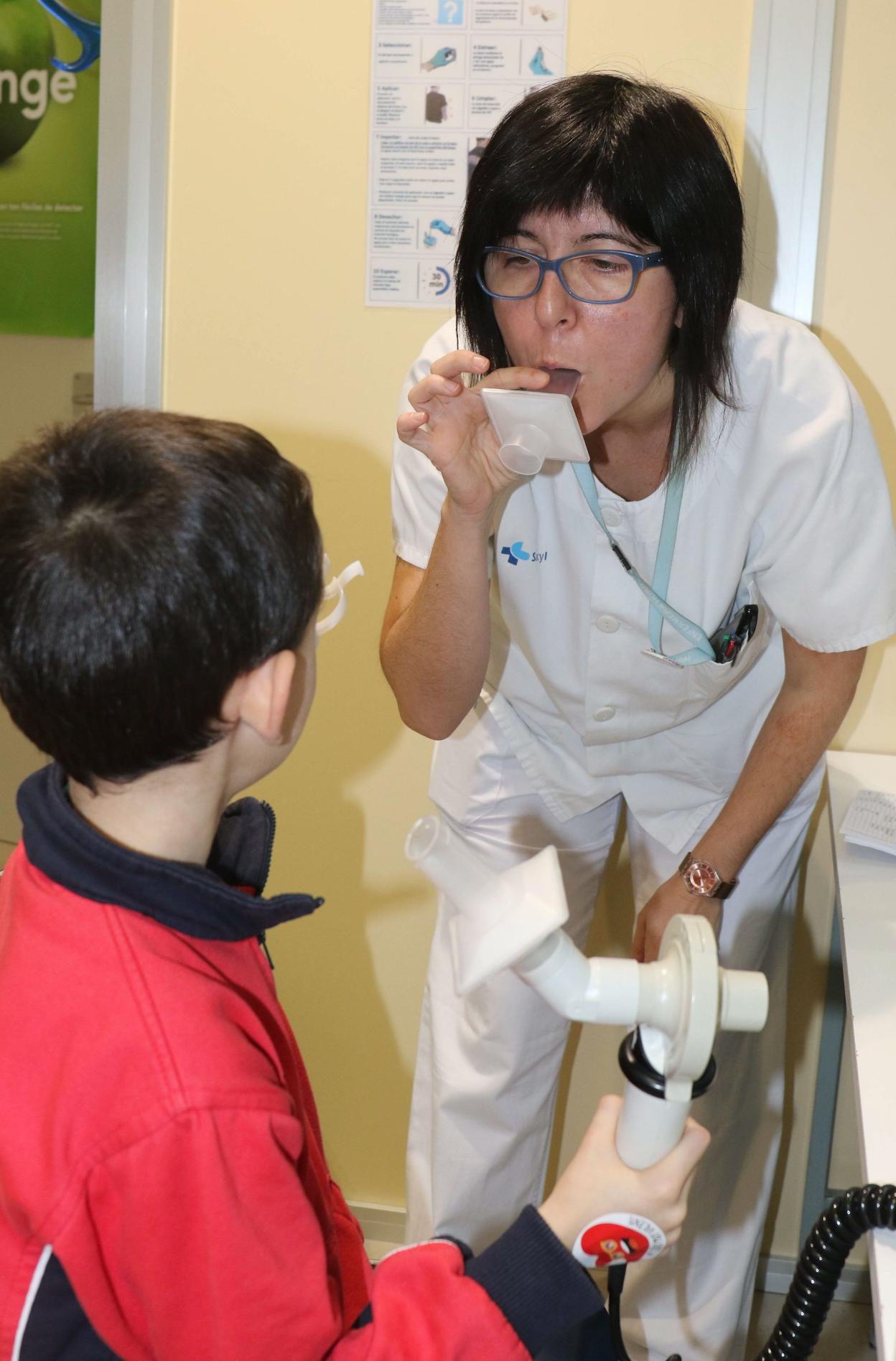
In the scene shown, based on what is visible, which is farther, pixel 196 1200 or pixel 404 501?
pixel 404 501

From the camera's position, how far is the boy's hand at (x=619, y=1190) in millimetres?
854

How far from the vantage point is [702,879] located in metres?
1.52

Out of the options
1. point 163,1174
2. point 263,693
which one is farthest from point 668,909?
point 163,1174

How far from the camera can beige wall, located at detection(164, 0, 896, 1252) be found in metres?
1.90

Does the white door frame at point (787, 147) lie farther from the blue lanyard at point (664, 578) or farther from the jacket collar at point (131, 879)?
the jacket collar at point (131, 879)

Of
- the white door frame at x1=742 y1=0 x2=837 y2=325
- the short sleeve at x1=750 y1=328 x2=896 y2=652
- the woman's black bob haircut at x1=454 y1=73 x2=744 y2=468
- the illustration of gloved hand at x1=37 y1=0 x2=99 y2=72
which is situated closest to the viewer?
the woman's black bob haircut at x1=454 y1=73 x2=744 y2=468

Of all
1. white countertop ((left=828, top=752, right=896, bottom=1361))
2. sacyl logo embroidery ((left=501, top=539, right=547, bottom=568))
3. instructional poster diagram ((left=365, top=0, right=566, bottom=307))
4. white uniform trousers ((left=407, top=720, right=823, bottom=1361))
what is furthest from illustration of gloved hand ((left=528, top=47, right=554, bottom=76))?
white countertop ((left=828, top=752, right=896, bottom=1361))

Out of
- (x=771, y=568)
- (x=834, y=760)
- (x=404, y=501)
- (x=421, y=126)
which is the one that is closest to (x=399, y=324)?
(x=421, y=126)

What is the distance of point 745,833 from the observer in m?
1.53

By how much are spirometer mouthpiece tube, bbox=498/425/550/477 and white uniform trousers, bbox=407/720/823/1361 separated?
50cm

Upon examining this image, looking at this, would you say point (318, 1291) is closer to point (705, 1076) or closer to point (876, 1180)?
point (705, 1076)

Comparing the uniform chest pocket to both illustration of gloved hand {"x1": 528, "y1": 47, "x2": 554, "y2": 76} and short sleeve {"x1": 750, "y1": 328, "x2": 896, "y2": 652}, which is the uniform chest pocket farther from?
illustration of gloved hand {"x1": 528, "y1": 47, "x2": 554, "y2": 76}

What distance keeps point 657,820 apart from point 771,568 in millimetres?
391

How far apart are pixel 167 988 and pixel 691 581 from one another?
0.89 meters
